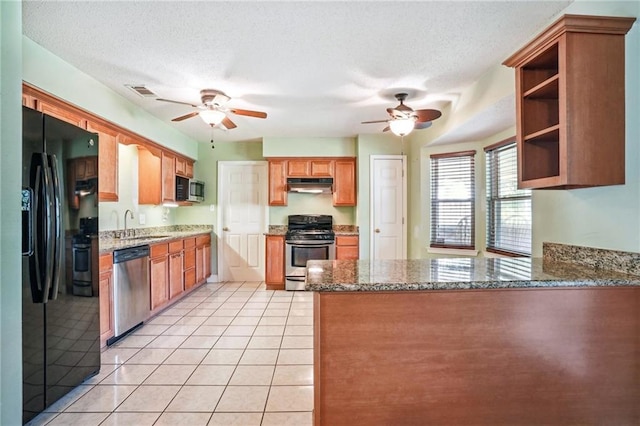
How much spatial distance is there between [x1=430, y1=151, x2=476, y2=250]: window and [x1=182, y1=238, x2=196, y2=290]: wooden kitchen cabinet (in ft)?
11.3

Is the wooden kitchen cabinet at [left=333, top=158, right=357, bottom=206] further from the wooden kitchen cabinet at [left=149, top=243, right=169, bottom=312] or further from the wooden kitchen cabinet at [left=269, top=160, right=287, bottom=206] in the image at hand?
the wooden kitchen cabinet at [left=149, top=243, right=169, bottom=312]

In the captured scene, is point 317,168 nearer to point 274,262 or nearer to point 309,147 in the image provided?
point 309,147

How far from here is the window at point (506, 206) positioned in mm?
3023

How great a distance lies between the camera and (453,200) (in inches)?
157

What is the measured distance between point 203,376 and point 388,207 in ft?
11.3

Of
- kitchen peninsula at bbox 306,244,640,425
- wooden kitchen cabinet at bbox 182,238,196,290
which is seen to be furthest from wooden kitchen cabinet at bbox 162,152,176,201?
kitchen peninsula at bbox 306,244,640,425

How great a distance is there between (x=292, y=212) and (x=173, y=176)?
76.5 inches

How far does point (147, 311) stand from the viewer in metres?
3.30

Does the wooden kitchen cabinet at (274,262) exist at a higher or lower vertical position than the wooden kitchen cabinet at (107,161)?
lower

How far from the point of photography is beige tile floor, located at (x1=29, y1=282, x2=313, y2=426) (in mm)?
1867

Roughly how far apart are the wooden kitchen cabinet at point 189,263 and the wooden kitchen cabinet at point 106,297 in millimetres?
1492

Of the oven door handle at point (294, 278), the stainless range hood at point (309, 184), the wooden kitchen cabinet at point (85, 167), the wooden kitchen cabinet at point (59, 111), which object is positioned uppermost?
the wooden kitchen cabinet at point (59, 111)

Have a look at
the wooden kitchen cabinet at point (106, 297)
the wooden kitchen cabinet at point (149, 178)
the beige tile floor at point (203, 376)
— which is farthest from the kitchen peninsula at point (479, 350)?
the wooden kitchen cabinet at point (149, 178)

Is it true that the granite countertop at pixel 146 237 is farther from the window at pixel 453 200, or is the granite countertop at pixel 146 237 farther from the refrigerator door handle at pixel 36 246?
the window at pixel 453 200
